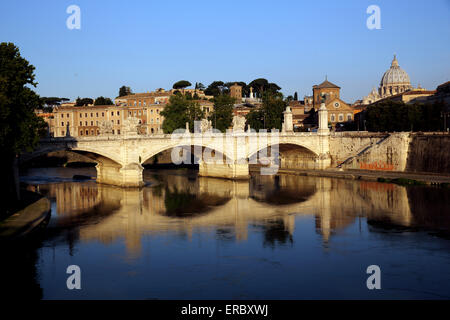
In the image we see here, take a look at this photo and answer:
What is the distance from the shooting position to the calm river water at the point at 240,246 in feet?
51.9

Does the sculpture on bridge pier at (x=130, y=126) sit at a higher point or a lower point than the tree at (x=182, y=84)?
lower

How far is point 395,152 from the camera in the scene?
44000 millimetres

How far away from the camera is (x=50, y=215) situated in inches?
1065

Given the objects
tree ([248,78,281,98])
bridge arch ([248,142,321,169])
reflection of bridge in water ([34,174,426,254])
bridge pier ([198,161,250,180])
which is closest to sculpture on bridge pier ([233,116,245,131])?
bridge arch ([248,142,321,169])

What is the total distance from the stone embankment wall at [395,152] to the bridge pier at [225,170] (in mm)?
9820

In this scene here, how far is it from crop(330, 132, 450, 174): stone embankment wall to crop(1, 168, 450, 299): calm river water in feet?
26.7

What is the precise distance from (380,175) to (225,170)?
44.6ft

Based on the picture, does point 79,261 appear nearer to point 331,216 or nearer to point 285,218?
point 285,218

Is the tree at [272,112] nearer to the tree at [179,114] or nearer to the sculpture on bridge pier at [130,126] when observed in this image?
the tree at [179,114]

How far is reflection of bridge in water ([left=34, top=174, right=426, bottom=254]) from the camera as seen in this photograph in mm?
24625

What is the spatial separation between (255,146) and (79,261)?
29.1 meters

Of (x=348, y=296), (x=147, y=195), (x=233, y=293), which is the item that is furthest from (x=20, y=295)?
(x=147, y=195)

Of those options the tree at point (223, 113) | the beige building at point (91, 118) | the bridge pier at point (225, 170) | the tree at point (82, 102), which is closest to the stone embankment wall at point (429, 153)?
the bridge pier at point (225, 170)
